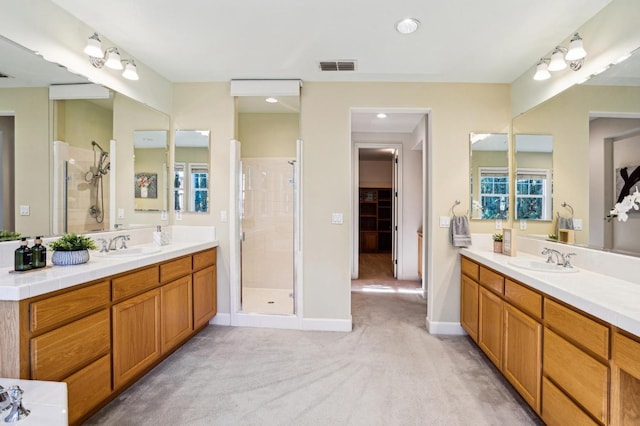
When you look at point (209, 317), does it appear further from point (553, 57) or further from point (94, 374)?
point (553, 57)

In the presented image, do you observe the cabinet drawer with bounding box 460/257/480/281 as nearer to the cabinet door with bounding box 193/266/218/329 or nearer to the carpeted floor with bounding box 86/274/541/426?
the carpeted floor with bounding box 86/274/541/426

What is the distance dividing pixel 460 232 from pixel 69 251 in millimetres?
3160

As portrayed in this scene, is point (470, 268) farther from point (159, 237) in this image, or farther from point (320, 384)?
point (159, 237)

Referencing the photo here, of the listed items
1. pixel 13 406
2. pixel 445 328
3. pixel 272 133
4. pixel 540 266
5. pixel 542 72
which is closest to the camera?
pixel 13 406

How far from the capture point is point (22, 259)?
165 centimetres

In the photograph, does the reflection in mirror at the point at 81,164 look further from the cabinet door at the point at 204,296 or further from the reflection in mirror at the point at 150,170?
the cabinet door at the point at 204,296

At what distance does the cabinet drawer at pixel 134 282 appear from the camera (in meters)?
1.91

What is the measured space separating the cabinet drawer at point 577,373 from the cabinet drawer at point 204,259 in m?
2.68

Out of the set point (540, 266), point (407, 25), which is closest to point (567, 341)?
point (540, 266)

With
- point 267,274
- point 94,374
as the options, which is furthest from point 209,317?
point 94,374

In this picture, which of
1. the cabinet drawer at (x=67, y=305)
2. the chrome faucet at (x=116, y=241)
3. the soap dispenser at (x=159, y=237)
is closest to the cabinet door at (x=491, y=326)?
the cabinet drawer at (x=67, y=305)

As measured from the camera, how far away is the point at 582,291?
4.97ft

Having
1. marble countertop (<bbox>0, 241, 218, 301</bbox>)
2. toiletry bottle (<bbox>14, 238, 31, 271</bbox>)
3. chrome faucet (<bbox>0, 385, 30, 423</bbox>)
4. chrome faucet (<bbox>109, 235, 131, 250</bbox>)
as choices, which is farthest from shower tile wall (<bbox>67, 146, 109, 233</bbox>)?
chrome faucet (<bbox>0, 385, 30, 423</bbox>)

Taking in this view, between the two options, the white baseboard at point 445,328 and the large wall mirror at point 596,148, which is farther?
the white baseboard at point 445,328
